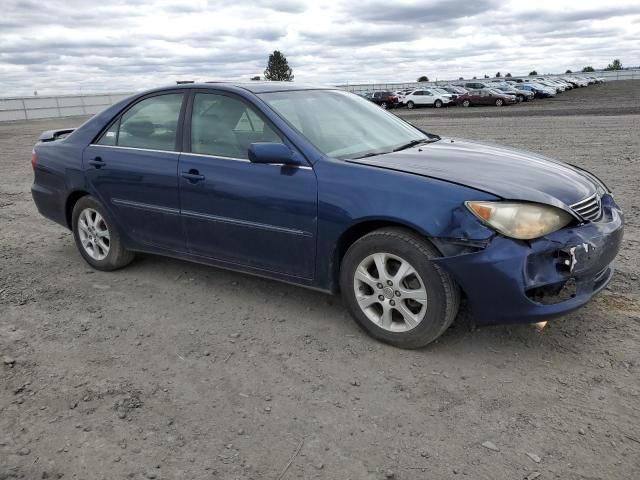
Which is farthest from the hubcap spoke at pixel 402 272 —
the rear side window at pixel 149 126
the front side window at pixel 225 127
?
the rear side window at pixel 149 126

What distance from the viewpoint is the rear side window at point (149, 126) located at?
459cm

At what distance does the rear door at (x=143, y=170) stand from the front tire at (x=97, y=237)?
0.15 m

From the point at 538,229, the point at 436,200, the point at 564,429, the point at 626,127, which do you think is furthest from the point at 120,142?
the point at 626,127

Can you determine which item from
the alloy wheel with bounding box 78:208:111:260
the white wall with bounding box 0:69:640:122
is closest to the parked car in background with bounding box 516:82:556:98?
the white wall with bounding box 0:69:640:122

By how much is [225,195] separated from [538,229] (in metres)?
2.12

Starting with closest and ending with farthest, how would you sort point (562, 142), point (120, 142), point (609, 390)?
point (609, 390)
point (120, 142)
point (562, 142)

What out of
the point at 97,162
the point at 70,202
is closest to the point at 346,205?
the point at 97,162

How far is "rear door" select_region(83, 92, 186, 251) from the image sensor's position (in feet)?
14.9

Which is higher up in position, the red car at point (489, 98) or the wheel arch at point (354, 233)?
the wheel arch at point (354, 233)

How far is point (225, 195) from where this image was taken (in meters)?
4.14

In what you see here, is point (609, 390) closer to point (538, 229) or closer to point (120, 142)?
point (538, 229)

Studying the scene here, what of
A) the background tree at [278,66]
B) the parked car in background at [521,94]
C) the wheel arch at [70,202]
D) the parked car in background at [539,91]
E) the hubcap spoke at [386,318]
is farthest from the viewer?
the background tree at [278,66]

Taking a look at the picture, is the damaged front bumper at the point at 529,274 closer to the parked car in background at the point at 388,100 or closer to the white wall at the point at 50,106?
the white wall at the point at 50,106

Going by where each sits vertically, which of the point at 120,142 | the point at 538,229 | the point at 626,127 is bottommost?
the point at 626,127
